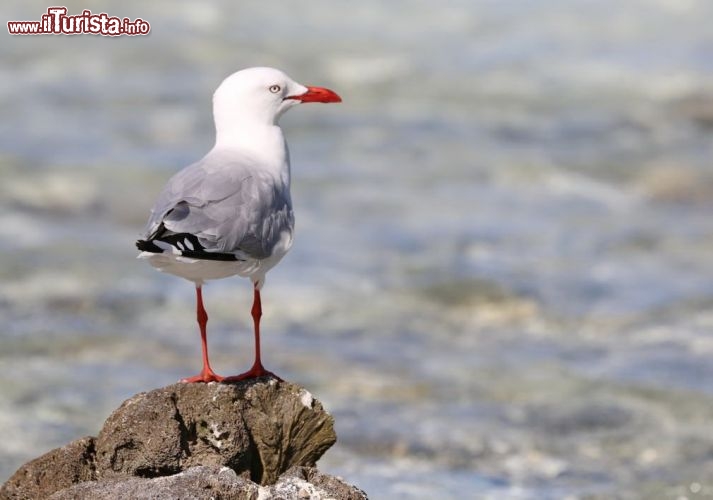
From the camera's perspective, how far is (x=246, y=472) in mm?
5500

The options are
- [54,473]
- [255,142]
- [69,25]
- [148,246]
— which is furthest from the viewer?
[69,25]

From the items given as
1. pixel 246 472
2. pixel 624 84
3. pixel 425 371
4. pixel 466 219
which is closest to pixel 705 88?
pixel 624 84

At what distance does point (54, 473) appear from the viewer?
530cm

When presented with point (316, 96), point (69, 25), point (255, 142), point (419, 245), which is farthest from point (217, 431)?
point (69, 25)

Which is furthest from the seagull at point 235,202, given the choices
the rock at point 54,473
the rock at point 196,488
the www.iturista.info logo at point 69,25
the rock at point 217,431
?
the www.iturista.info logo at point 69,25

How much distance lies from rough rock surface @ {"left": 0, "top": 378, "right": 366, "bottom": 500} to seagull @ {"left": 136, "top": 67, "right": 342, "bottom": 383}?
14 centimetres

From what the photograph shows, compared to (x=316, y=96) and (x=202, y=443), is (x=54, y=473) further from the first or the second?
(x=316, y=96)

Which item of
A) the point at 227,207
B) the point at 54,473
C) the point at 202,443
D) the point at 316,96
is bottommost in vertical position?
the point at 54,473

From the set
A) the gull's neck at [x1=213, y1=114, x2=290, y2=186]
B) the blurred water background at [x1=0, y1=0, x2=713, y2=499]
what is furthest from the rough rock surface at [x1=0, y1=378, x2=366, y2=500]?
the blurred water background at [x1=0, y1=0, x2=713, y2=499]

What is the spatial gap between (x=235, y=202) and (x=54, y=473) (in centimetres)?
125

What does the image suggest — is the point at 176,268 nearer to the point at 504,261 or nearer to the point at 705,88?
the point at 504,261

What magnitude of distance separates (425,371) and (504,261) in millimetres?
3187

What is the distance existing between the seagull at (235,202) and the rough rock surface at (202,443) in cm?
14

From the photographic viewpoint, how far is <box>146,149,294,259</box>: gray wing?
523 cm
